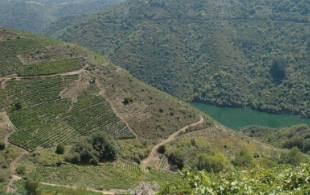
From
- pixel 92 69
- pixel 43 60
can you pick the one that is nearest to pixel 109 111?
pixel 92 69

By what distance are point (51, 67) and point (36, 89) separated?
8.33 meters

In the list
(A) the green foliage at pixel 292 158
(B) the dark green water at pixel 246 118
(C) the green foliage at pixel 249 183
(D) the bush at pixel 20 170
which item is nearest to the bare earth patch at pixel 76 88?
(D) the bush at pixel 20 170

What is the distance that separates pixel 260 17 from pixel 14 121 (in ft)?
453

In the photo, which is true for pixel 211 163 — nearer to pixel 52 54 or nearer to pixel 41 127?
pixel 41 127

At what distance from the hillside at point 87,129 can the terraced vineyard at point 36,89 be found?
156 millimetres

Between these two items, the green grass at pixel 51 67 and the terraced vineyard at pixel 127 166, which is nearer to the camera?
the terraced vineyard at pixel 127 166

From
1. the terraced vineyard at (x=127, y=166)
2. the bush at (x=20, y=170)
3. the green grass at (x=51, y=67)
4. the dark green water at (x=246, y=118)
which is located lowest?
the dark green water at (x=246, y=118)

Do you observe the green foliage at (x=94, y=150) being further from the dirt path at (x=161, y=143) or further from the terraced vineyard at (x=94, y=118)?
the terraced vineyard at (x=94, y=118)

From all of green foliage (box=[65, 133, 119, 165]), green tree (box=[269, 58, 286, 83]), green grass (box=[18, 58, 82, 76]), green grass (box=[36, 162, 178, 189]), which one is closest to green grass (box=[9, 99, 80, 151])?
green foliage (box=[65, 133, 119, 165])

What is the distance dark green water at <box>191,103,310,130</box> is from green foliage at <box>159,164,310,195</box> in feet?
313

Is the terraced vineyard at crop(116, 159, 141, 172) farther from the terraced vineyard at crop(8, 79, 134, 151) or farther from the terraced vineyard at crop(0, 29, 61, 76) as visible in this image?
the terraced vineyard at crop(0, 29, 61, 76)

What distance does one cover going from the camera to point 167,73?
130m

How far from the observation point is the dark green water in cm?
11094

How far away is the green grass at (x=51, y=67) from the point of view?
60375mm
